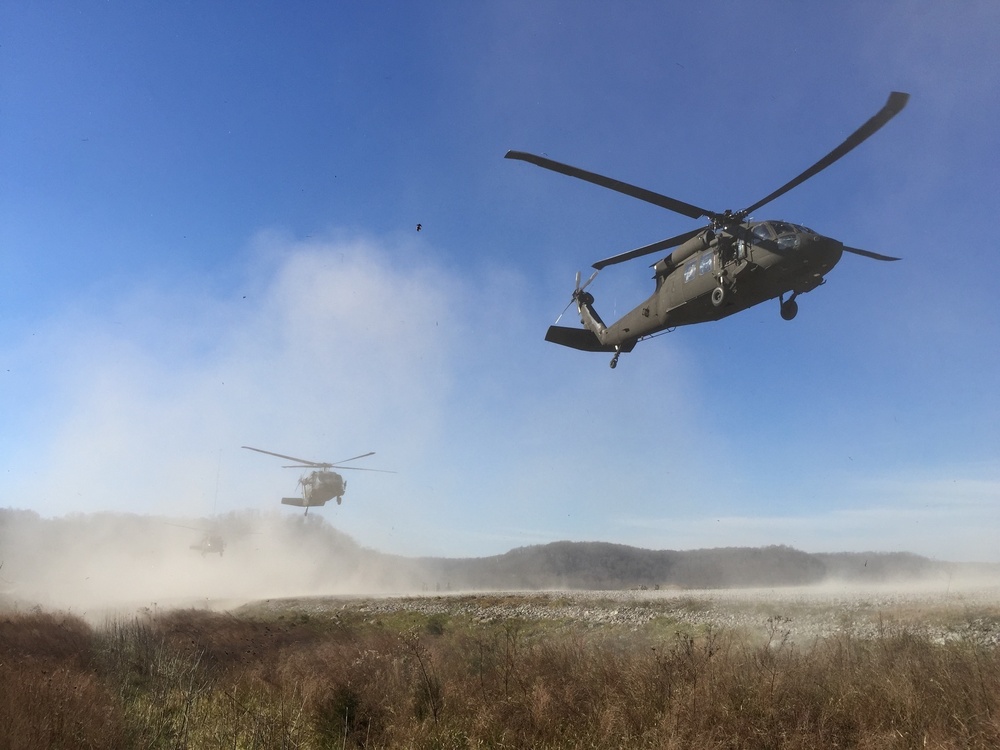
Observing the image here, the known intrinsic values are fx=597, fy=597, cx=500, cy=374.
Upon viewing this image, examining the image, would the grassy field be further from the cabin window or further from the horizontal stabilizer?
the horizontal stabilizer

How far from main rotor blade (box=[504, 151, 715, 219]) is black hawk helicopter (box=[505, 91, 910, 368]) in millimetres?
21

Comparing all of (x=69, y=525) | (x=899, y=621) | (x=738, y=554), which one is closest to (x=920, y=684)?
(x=899, y=621)

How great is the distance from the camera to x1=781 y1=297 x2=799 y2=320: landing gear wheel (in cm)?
1471

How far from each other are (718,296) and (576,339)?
6071 mm

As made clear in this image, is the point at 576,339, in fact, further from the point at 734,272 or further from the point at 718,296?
the point at 734,272

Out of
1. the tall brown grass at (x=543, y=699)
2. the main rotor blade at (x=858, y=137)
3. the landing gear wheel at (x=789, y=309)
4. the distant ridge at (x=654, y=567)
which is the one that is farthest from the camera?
the distant ridge at (x=654, y=567)

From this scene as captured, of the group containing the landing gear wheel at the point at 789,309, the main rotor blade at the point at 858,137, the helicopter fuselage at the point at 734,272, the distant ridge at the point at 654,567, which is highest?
the main rotor blade at the point at 858,137

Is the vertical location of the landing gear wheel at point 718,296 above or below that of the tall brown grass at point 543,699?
above

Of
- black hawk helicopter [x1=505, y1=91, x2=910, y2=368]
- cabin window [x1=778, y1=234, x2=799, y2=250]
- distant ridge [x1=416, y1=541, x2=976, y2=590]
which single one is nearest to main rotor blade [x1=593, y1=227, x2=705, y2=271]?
black hawk helicopter [x1=505, y1=91, x2=910, y2=368]

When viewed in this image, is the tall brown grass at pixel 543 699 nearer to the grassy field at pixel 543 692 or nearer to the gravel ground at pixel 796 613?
the grassy field at pixel 543 692

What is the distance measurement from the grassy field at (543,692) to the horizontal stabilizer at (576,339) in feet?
29.8

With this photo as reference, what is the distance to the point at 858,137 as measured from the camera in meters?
11.3

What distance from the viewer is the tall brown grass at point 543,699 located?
24.9ft

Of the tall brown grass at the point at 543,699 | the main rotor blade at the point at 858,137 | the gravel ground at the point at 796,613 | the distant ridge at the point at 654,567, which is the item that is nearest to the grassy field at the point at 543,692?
the tall brown grass at the point at 543,699
